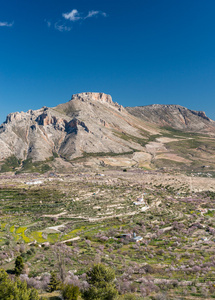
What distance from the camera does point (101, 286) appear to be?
2197 cm

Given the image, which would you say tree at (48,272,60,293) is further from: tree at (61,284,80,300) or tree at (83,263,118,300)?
tree at (83,263,118,300)

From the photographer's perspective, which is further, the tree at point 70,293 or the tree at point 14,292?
the tree at point 70,293

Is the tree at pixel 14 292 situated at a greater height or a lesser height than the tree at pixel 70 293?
greater

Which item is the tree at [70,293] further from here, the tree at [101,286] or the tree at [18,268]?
the tree at [18,268]

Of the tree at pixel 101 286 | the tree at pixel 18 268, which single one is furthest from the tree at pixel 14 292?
the tree at pixel 18 268

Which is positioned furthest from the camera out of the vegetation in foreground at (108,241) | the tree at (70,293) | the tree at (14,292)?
the vegetation in foreground at (108,241)

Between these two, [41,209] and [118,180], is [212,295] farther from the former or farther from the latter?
[118,180]

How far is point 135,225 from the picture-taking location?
53312 millimetres

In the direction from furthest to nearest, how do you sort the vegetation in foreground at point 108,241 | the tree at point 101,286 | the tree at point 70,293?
the vegetation in foreground at point 108,241 → the tree at point 70,293 → the tree at point 101,286

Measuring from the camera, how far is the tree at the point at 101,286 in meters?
20.1

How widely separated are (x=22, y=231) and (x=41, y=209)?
49.0 ft

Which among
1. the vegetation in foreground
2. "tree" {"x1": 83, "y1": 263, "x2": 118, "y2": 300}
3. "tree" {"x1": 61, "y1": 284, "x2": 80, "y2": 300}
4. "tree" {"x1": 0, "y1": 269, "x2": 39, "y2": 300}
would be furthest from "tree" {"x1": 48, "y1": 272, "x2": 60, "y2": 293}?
"tree" {"x1": 0, "y1": 269, "x2": 39, "y2": 300}

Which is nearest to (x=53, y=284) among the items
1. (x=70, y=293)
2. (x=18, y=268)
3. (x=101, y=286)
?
(x=70, y=293)

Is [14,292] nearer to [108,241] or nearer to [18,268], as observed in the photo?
[18,268]
